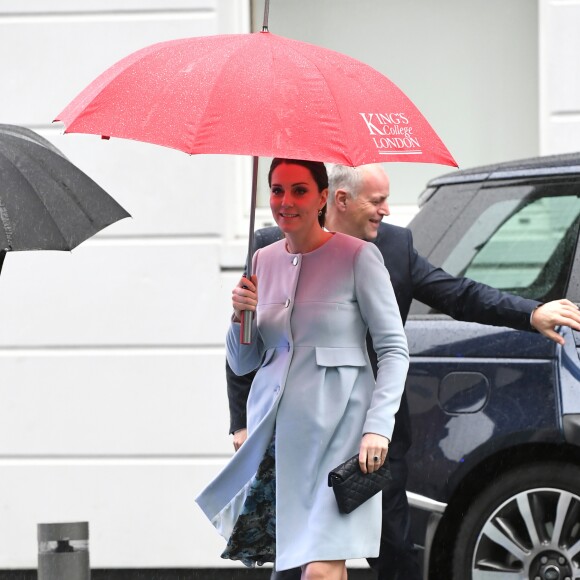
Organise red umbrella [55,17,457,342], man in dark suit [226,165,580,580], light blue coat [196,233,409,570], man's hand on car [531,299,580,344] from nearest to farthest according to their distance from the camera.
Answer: red umbrella [55,17,457,342]
light blue coat [196,233,409,570]
man's hand on car [531,299,580,344]
man in dark suit [226,165,580,580]

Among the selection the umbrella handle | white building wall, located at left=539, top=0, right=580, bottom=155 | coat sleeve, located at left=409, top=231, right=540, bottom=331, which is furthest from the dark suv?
white building wall, located at left=539, top=0, right=580, bottom=155

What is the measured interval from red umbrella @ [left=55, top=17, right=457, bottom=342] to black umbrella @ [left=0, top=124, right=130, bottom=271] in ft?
0.57

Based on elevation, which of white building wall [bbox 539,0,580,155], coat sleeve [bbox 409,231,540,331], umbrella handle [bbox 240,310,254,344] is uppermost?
white building wall [bbox 539,0,580,155]

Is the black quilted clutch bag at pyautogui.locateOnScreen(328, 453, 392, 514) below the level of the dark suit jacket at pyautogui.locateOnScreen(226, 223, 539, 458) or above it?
below

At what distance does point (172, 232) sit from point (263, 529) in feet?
10.9

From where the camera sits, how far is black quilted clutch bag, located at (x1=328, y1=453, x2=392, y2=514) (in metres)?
3.91

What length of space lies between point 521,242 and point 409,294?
67 cm

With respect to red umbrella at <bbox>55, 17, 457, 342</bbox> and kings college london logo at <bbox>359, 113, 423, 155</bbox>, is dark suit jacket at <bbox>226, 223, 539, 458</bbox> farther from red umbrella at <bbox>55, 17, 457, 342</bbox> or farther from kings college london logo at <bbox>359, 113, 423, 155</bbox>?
kings college london logo at <bbox>359, 113, 423, 155</bbox>

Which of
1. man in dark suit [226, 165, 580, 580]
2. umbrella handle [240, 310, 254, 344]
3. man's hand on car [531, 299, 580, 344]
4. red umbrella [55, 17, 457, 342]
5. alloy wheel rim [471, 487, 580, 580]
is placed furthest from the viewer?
alloy wheel rim [471, 487, 580, 580]

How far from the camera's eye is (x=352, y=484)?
154 inches

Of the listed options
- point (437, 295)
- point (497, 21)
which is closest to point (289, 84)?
point (437, 295)

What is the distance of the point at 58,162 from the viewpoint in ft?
13.6

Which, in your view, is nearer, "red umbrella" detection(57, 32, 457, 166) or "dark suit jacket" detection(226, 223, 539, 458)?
"red umbrella" detection(57, 32, 457, 166)

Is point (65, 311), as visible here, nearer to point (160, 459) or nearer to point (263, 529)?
point (160, 459)
